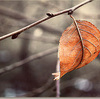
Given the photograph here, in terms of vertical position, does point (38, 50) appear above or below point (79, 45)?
above

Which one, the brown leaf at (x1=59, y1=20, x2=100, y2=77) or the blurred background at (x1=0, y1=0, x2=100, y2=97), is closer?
the brown leaf at (x1=59, y1=20, x2=100, y2=77)

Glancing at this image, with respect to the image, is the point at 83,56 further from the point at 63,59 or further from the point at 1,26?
the point at 1,26

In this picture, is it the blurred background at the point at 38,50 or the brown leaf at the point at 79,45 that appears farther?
the blurred background at the point at 38,50

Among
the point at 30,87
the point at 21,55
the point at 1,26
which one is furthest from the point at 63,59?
the point at 21,55

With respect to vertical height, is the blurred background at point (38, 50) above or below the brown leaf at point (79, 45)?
above

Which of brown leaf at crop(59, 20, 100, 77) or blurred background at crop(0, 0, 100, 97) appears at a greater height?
blurred background at crop(0, 0, 100, 97)
